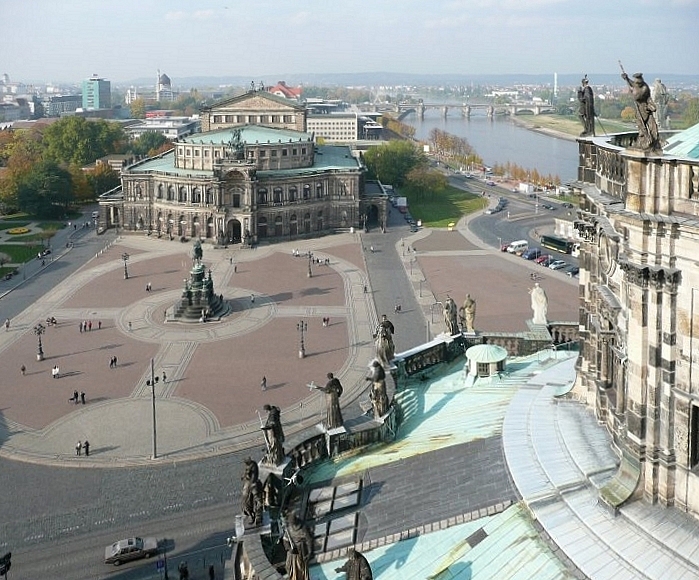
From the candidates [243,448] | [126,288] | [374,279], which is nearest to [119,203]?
[126,288]

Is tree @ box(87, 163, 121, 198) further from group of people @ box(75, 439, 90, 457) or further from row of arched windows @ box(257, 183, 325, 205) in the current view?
group of people @ box(75, 439, 90, 457)

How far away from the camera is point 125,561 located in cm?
3372

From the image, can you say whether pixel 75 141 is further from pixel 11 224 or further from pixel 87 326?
pixel 87 326

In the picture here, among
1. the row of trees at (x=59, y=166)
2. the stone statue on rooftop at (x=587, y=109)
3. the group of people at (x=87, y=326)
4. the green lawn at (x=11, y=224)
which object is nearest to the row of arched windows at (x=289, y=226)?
the row of trees at (x=59, y=166)

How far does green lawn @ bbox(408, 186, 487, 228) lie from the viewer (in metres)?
127

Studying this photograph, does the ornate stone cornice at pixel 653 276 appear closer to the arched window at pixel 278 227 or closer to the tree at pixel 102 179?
the arched window at pixel 278 227

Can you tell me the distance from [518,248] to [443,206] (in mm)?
41062

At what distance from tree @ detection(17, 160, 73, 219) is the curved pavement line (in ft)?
177

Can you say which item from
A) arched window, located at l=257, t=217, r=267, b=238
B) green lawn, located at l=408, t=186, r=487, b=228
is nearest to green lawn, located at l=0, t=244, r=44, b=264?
arched window, located at l=257, t=217, r=267, b=238

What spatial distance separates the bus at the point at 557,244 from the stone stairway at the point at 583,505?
270 feet

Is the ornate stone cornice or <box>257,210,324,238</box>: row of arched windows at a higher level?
the ornate stone cornice

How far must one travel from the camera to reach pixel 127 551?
33656 millimetres

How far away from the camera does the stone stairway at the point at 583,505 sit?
1388 cm

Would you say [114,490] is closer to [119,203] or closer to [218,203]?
[218,203]
